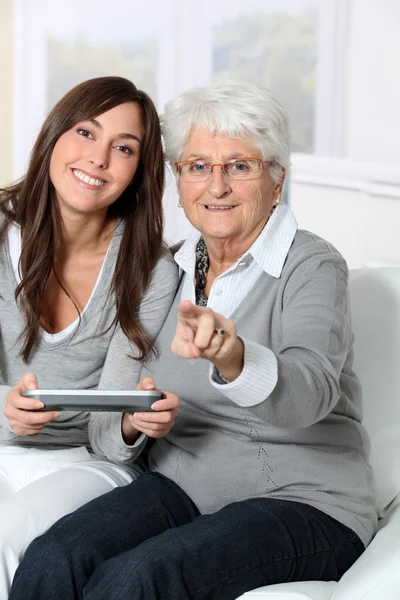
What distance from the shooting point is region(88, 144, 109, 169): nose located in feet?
6.37

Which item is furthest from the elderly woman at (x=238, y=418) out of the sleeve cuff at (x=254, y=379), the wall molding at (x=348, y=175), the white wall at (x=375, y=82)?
the white wall at (x=375, y=82)

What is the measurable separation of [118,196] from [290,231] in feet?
1.32

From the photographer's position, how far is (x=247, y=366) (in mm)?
1363

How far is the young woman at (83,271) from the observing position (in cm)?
195

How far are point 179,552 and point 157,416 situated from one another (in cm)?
27

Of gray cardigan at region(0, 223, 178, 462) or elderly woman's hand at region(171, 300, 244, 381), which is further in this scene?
gray cardigan at region(0, 223, 178, 462)

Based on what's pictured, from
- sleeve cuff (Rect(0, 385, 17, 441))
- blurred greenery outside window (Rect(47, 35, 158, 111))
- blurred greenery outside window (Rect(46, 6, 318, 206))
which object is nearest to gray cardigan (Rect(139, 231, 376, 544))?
sleeve cuff (Rect(0, 385, 17, 441))

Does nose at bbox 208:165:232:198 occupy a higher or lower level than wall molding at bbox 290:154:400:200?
higher

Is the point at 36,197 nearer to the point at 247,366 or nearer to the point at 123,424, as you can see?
the point at 123,424

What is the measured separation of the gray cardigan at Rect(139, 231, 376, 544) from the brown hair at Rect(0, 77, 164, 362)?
0.23 m

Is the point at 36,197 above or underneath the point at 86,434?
above

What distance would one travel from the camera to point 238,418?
1.76 meters

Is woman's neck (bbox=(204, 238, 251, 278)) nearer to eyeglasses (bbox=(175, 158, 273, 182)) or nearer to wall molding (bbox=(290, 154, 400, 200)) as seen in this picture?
eyeglasses (bbox=(175, 158, 273, 182))

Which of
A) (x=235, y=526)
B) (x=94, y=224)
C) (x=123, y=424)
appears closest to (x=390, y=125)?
(x=94, y=224)
